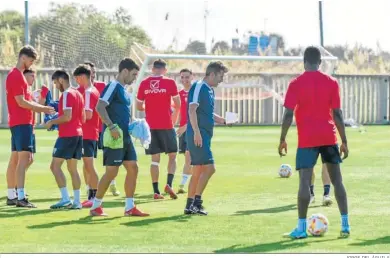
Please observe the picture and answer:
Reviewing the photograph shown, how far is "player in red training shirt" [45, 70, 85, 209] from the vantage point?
549 inches

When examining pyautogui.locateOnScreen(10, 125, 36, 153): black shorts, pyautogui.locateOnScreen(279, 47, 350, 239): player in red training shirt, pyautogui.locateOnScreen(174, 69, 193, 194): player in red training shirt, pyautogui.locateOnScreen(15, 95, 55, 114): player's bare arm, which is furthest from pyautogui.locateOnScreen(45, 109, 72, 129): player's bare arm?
pyautogui.locateOnScreen(279, 47, 350, 239): player in red training shirt

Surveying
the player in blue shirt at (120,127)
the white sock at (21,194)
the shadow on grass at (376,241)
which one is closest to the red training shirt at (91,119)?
the white sock at (21,194)

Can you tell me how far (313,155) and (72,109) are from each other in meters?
4.03

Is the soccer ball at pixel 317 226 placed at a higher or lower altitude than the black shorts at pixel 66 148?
lower

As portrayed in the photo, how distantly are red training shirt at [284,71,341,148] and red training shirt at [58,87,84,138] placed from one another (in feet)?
12.4

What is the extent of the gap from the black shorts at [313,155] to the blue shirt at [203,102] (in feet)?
7.75

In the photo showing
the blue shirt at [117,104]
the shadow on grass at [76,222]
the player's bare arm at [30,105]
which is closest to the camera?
the shadow on grass at [76,222]

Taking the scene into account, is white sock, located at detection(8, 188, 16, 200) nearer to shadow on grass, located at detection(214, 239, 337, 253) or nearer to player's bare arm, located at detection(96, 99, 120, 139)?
player's bare arm, located at detection(96, 99, 120, 139)

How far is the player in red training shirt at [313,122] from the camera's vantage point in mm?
11188

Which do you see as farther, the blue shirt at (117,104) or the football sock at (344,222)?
the blue shirt at (117,104)

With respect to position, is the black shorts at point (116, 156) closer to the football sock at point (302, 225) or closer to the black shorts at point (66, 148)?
the black shorts at point (66, 148)

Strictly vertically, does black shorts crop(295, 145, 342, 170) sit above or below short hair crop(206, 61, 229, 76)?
below

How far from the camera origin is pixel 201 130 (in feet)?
44.2
